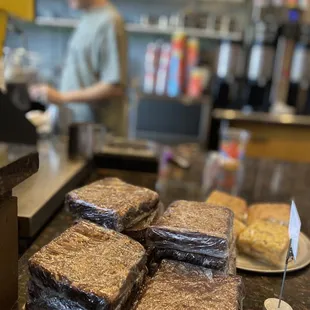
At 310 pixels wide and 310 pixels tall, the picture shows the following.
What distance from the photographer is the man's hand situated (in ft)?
5.89

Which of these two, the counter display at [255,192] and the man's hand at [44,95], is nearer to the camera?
the counter display at [255,192]

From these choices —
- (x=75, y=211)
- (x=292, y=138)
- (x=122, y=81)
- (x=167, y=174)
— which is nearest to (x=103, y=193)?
(x=75, y=211)

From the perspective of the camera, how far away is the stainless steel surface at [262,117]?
2.93m

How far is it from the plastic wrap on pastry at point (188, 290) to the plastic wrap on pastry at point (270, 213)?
1.27ft

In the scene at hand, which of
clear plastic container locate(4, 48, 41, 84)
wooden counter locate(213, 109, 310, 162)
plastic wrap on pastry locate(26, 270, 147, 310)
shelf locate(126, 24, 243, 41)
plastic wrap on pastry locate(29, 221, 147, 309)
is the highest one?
shelf locate(126, 24, 243, 41)

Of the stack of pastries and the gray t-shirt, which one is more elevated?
the gray t-shirt

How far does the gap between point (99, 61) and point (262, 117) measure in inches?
55.5

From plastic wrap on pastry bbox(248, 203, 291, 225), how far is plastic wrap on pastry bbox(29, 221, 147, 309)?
0.48 metres

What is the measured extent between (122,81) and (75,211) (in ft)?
4.58

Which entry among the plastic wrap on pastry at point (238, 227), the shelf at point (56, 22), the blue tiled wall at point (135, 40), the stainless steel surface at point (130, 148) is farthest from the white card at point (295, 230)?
the shelf at point (56, 22)

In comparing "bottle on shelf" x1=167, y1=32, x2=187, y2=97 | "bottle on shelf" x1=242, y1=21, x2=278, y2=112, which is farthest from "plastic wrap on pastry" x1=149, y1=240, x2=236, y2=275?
"bottle on shelf" x1=242, y1=21, x2=278, y2=112

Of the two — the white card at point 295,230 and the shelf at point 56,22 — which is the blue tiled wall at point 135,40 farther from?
the white card at point 295,230

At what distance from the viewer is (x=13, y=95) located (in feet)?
5.13

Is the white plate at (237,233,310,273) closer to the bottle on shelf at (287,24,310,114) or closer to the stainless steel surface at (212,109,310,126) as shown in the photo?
the stainless steel surface at (212,109,310,126)
